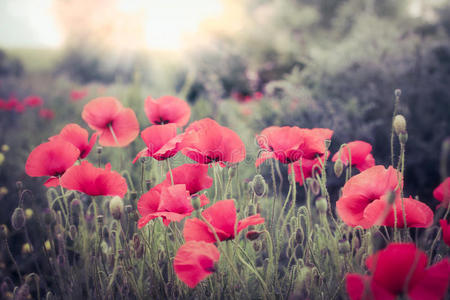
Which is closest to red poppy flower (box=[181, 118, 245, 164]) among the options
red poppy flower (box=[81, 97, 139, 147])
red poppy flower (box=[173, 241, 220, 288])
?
red poppy flower (box=[173, 241, 220, 288])

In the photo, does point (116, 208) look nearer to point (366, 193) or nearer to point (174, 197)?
point (174, 197)

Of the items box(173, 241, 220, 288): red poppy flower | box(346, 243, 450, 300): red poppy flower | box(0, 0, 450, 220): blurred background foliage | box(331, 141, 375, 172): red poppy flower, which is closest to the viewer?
box(346, 243, 450, 300): red poppy flower

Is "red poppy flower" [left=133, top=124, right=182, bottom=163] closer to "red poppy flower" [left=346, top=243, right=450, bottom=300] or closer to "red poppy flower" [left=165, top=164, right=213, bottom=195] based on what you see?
"red poppy flower" [left=165, top=164, right=213, bottom=195]

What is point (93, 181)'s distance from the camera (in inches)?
37.1

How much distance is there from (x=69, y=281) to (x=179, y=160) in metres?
0.62

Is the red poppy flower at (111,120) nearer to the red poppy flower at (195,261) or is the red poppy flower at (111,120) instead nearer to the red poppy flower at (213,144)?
the red poppy flower at (213,144)

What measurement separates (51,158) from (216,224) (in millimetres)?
555

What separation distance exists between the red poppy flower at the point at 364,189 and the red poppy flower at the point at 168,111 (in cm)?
68

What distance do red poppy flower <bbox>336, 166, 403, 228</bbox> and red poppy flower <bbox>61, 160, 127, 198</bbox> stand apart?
60cm

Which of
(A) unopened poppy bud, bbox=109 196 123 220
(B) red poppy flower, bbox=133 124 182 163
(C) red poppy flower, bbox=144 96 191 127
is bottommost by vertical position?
(A) unopened poppy bud, bbox=109 196 123 220

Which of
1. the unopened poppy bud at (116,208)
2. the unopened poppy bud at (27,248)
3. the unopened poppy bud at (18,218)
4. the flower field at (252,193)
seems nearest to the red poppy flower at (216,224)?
the flower field at (252,193)

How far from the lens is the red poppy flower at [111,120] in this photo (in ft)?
4.16

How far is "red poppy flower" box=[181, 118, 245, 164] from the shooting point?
3.13 feet

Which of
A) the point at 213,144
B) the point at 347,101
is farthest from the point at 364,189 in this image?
the point at 347,101
